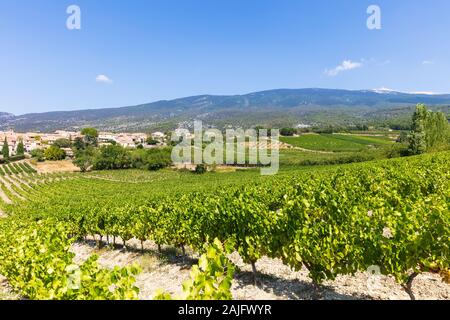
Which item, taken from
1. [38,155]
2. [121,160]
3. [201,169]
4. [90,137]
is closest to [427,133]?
[201,169]

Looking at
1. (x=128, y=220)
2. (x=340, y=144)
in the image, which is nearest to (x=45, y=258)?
(x=128, y=220)

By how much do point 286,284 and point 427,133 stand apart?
2582 inches

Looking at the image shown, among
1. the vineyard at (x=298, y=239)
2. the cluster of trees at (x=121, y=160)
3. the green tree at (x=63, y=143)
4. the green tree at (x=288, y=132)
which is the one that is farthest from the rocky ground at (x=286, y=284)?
the green tree at (x=63, y=143)

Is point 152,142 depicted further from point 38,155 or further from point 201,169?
point 201,169

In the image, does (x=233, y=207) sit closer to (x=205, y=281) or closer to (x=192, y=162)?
(x=205, y=281)

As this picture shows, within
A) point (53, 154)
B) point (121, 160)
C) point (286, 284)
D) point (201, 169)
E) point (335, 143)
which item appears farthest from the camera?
point (335, 143)

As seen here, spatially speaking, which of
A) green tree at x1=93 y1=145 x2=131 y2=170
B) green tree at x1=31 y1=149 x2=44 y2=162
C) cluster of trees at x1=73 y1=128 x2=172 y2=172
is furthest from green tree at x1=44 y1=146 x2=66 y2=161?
green tree at x1=93 y1=145 x2=131 y2=170

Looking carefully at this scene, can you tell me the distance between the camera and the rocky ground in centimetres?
841

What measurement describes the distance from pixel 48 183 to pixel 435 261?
271 feet

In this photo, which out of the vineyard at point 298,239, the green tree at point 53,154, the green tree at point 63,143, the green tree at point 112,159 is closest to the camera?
the vineyard at point 298,239

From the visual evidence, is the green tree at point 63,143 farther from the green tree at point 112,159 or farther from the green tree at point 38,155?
the green tree at point 112,159

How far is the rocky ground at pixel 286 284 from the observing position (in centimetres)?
841

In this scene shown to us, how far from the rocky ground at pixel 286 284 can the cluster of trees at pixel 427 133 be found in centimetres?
5911

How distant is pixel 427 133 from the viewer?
2447 inches
